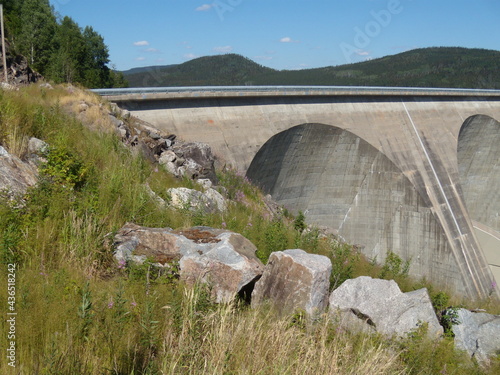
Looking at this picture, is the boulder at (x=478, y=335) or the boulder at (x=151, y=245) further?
the boulder at (x=478, y=335)

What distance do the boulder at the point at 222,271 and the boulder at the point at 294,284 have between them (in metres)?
0.12

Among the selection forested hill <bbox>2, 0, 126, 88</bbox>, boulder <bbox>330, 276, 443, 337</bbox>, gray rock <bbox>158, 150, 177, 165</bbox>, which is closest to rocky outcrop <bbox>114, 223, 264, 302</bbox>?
boulder <bbox>330, 276, 443, 337</bbox>

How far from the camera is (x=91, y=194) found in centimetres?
485

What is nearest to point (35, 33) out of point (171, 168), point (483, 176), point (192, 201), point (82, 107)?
point (82, 107)

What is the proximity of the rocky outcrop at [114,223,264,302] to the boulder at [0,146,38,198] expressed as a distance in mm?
1056

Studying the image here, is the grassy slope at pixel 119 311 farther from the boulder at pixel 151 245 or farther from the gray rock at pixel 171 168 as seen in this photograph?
the gray rock at pixel 171 168

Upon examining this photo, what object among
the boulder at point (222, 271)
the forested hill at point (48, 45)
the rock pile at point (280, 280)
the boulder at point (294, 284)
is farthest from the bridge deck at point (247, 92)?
the forested hill at point (48, 45)

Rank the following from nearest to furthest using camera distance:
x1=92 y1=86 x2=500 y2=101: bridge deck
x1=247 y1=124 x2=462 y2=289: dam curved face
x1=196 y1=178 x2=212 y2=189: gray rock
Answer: x1=196 y1=178 x2=212 y2=189: gray rock, x1=92 y1=86 x2=500 y2=101: bridge deck, x1=247 y1=124 x2=462 y2=289: dam curved face

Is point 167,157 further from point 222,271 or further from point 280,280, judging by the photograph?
point 280,280

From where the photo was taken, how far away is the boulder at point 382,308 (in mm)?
→ 4137

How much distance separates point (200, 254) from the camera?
405 cm

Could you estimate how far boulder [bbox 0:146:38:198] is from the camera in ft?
14.1

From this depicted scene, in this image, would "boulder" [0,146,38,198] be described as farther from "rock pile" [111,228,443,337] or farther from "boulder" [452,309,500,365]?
"boulder" [452,309,500,365]

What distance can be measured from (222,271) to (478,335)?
2729mm
